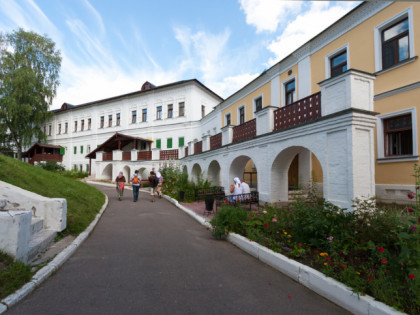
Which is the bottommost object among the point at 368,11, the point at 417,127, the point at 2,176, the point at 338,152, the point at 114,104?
the point at 2,176

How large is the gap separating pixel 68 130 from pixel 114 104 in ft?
34.7

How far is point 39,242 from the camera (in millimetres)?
4551

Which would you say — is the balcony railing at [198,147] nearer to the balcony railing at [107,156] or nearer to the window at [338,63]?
the window at [338,63]

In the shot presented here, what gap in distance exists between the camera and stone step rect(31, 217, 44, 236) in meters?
4.95

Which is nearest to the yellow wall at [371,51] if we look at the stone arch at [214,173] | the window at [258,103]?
the window at [258,103]

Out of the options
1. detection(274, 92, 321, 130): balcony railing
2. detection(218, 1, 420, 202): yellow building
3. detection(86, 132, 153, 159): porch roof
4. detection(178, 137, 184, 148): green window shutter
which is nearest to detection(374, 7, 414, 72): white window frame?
detection(218, 1, 420, 202): yellow building

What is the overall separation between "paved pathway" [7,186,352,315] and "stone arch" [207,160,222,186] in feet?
29.5

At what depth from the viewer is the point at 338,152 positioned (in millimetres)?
6215

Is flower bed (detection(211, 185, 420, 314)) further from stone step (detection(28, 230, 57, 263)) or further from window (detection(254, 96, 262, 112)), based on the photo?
window (detection(254, 96, 262, 112))

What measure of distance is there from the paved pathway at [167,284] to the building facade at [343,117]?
10.3 ft

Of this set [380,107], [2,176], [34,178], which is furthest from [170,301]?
[380,107]

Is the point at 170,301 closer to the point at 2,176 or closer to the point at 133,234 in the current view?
the point at 133,234

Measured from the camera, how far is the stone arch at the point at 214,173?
48.6 ft

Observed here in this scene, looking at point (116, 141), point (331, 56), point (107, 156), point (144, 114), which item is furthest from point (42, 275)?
point (144, 114)
